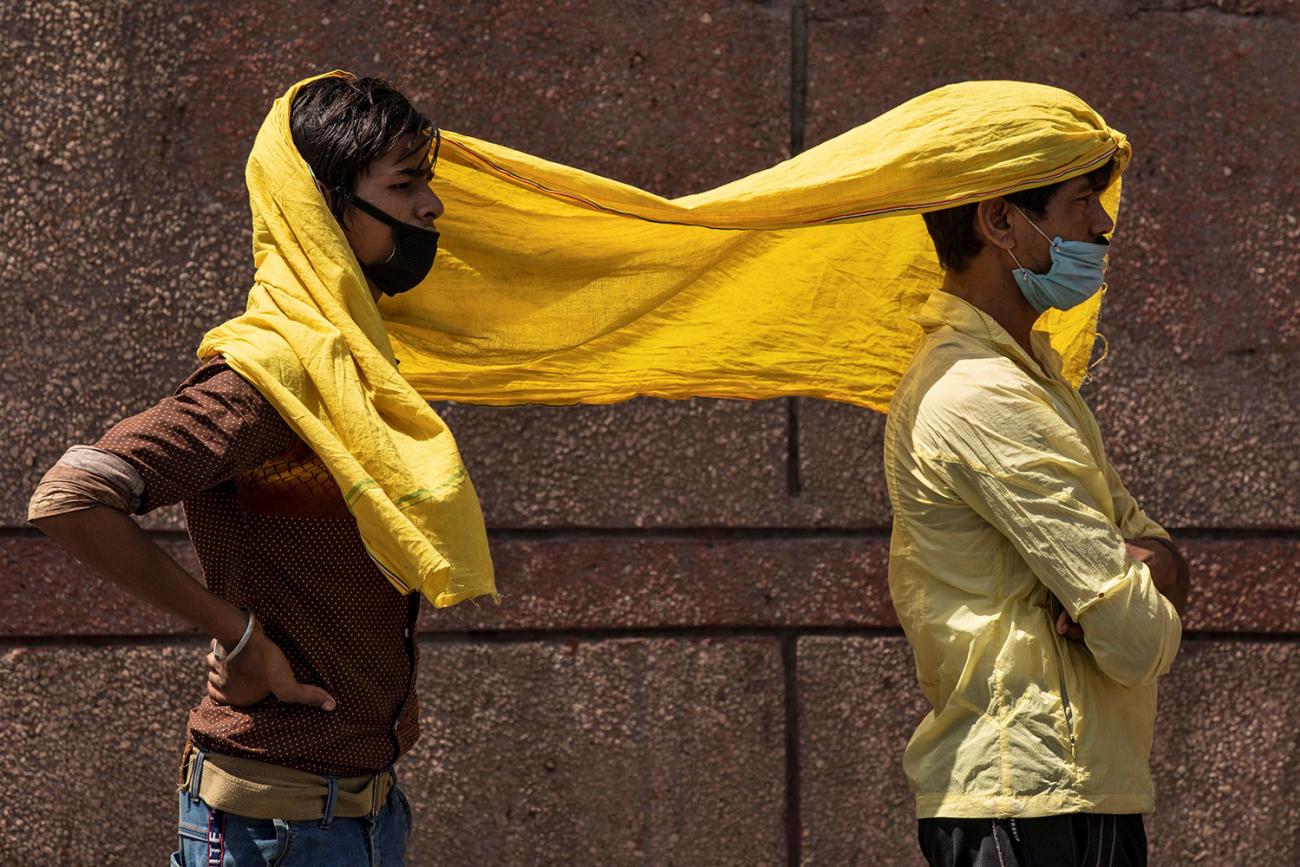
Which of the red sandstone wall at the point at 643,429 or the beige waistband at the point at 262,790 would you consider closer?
the beige waistband at the point at 262,790

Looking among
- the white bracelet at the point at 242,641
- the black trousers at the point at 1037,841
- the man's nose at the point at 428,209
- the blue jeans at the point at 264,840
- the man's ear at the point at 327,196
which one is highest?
the man's ear at the point at 327,196

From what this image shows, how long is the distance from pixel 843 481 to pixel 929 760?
158 centimetres

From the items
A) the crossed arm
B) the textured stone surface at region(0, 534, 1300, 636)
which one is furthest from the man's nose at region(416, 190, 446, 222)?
the textured stone surface at region(0, 534, 1300, 636)

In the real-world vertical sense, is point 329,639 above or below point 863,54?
below

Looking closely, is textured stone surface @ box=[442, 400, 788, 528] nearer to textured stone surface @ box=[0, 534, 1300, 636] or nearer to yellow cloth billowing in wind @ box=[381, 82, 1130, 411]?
textured stone surface @ box=[0, 534, 1300, 636]

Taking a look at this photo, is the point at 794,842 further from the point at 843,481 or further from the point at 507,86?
the point at 507,86

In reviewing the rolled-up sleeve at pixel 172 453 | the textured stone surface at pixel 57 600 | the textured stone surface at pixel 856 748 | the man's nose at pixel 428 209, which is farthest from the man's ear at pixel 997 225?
the textured stone surface at pixel 57 600

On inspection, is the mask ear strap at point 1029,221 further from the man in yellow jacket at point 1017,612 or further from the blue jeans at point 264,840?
the blue jeans at point 264,840

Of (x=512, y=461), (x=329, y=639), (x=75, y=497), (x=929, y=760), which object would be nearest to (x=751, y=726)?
(x=512, y=461)

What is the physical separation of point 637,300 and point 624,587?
117 centimetres

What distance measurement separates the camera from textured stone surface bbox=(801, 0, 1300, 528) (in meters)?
3.73

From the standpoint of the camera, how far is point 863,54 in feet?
12.2

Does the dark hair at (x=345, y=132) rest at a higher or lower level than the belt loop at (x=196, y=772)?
higher

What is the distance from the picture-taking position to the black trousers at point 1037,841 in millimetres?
2137
